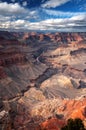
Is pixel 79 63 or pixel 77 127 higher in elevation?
pixel 77 127

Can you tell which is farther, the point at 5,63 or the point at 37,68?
the point at 37,68

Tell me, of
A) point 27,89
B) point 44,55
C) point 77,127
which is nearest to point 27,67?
point 27,89

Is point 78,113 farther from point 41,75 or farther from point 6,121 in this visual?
point 41,75

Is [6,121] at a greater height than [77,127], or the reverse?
[77,127]

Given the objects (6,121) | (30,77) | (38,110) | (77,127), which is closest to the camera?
(77,127)

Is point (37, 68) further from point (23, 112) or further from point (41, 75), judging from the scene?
point (23, 112)

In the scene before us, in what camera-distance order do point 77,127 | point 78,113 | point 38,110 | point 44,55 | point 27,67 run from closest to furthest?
1. point 77,127
2. point 78,113
3. point 38,110
4. point 27,67
5. point 44,55

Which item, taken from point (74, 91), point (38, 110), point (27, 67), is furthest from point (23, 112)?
point (27, 67)

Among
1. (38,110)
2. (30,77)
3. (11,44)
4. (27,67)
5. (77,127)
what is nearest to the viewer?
(77,127)

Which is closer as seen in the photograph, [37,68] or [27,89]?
[27,89]
